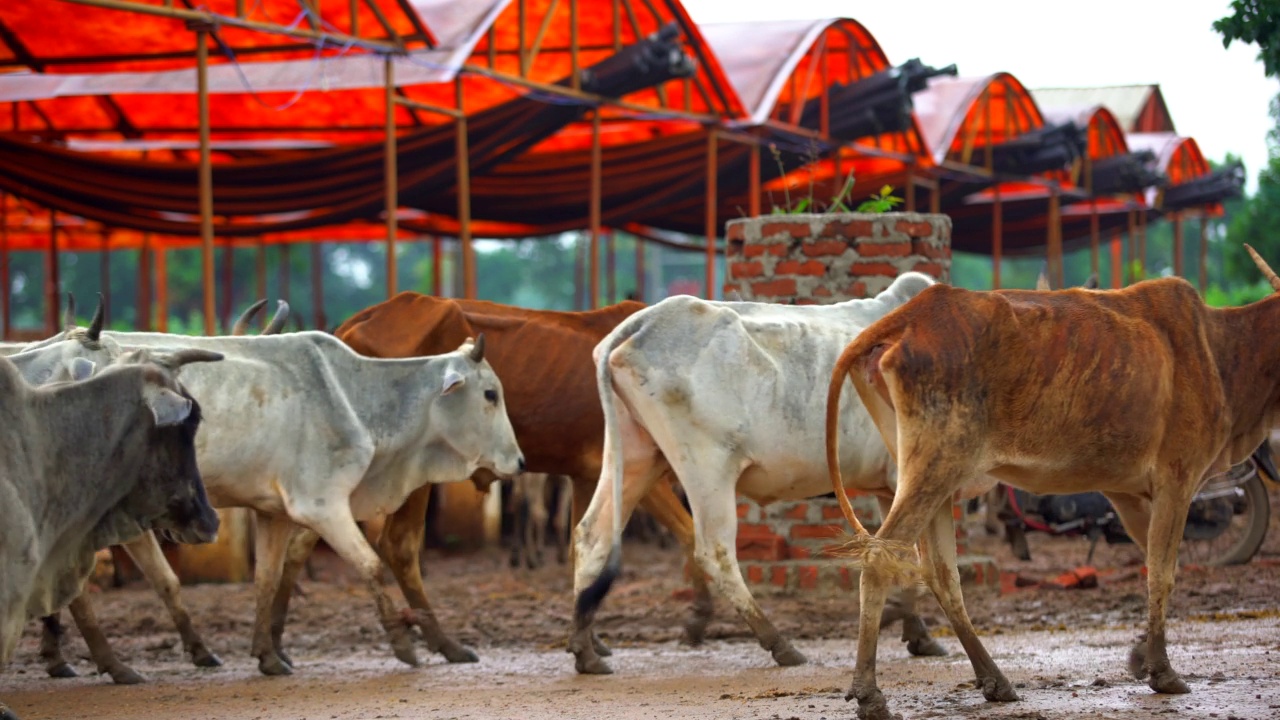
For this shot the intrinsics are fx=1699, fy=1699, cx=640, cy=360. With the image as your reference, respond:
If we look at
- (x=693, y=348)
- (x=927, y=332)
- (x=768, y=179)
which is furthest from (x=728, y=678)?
(x=768, y=179)

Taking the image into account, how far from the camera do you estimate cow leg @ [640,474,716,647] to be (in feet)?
26.9

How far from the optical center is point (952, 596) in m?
6.29

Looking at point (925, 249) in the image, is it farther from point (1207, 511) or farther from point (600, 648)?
point (600, 648)

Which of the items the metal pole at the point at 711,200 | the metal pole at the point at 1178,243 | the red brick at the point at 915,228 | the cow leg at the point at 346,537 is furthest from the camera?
the metal pole at the point at 1178,243

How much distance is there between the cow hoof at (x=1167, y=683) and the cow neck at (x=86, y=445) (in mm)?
3644

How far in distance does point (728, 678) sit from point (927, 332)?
6.04 feet

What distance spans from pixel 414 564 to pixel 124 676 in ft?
4.83

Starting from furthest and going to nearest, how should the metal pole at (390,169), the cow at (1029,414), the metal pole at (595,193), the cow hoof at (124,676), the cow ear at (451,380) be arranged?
the metal pole at (595,193)
the metal pole at (390,169)
the cow ear at (451,380)
the cow hoof at (124,676)
the cow at (1029,414)

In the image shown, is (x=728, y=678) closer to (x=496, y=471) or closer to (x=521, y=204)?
(x=496, y=471)

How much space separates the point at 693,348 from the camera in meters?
7.24

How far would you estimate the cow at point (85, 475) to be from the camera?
5.41m

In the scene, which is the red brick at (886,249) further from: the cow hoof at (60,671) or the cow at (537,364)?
the cow hoof at (60,671)

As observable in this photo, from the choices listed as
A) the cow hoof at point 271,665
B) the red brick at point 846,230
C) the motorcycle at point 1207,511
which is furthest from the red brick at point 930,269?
the cow hoof at point 271,665

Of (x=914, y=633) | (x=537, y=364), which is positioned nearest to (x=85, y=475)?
(x=537, y=364)
